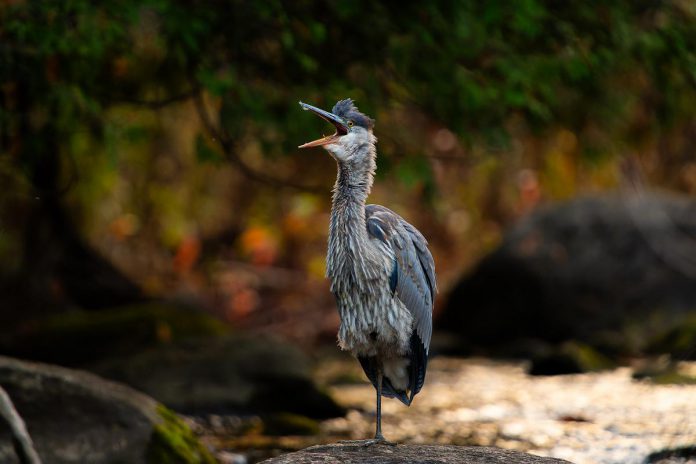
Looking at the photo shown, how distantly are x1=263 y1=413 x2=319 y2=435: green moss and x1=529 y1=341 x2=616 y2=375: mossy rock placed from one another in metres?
3.19

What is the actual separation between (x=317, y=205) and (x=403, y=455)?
1155 centimetres

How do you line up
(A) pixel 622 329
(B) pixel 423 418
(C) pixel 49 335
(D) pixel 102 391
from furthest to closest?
(A) pixel 622 329, (C) pixel 49 335, (B) pixel 423 418, (D) pixel 102 391

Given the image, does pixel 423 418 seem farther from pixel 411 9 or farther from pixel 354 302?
pixel 354 302

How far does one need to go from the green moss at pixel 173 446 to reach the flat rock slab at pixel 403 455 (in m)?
1.51

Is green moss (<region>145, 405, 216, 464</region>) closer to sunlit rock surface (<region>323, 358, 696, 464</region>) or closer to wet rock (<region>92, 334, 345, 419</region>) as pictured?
sunlit rock surface (<region>323, 358, 696, 464</region>)

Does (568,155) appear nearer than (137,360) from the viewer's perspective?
No

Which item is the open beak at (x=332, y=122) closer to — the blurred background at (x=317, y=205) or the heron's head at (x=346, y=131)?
the heron's head at (x=346, y=131)

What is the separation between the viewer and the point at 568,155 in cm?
1611

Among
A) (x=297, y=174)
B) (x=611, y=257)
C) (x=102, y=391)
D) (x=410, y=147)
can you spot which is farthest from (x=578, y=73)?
(x=297, y=174)

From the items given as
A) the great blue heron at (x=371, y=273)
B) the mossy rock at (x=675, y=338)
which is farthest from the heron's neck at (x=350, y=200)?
the mossy rock at (x=675, y=338)

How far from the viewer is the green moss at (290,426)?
871 centimetres

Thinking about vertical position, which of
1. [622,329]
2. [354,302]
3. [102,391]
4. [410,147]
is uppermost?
[410,147]

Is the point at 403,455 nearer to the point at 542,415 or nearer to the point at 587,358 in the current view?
the point at 542,415

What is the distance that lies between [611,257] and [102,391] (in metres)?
8.14
